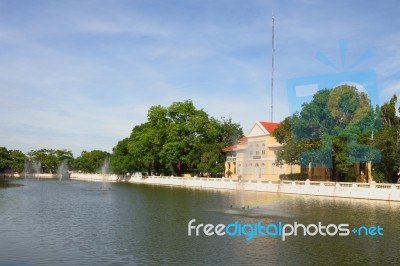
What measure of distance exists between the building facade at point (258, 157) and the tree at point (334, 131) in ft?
60.3

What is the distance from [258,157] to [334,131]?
1094 inches

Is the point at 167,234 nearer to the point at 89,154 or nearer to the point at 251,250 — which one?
the point at 251,250

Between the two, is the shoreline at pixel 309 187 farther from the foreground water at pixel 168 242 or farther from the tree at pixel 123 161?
the tree at pixel 123 161

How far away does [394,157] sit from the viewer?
49.5 m

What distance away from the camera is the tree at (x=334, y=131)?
5106 cm

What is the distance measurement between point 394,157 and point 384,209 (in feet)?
56.8

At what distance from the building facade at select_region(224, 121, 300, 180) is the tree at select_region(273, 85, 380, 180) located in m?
18.4

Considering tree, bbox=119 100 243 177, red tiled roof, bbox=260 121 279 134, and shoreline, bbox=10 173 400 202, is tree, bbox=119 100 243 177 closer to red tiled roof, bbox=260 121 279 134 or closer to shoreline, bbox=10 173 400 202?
shoreline, bbox=10 173 400 202

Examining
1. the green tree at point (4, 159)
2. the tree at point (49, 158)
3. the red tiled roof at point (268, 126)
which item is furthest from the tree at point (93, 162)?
the red tiled roof at point (268, 126)

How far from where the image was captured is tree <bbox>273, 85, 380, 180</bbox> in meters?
51.1

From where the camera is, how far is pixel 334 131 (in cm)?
5341

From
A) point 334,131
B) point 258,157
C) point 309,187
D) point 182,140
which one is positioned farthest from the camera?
point 182,140

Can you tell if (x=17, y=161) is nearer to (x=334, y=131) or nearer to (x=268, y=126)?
(x=268, y=126)

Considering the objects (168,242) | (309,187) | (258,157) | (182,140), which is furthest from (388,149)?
(182,140)
